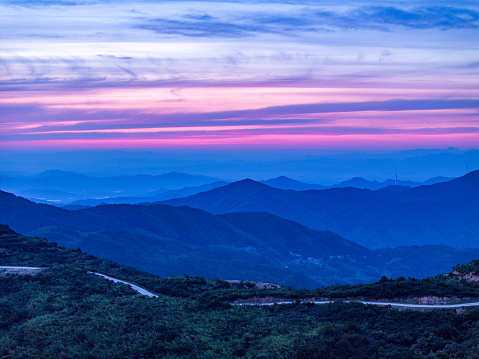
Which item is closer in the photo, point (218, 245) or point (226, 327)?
point (226, 327)

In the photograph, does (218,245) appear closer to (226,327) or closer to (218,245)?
(218,245)

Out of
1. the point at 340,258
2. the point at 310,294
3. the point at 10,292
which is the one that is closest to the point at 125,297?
the point at 10,292

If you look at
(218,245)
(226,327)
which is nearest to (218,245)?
(218,245)

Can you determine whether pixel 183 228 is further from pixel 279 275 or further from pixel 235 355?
pixel 235 355

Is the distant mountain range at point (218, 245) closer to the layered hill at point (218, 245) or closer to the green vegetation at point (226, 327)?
the layered hill at point (218, 245)

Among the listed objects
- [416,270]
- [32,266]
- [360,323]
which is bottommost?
[416,270]

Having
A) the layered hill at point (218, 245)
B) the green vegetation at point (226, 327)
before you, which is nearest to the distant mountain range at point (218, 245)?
the layered hill at point (218, 245)

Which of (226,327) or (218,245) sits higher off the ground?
(226,327)
